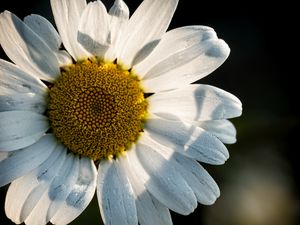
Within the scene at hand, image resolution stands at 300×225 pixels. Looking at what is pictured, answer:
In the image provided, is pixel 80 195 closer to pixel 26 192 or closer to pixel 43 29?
pixel 26 192

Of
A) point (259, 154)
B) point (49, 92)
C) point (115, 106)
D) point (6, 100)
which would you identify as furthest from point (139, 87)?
point (259, 154)

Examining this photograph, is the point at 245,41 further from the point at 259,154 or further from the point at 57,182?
the point at 57,182

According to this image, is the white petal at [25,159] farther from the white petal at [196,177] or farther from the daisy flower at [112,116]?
the white petal at [196,177]

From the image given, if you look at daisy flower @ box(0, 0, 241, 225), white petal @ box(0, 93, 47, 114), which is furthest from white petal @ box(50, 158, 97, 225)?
white petal @ box(0, 93, 47, 114)

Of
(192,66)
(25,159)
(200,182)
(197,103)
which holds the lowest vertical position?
(200,182)

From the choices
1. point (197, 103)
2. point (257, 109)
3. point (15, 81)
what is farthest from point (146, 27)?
point (257, 109)

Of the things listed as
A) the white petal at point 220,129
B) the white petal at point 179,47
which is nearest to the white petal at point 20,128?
the white petal at point 179,47
